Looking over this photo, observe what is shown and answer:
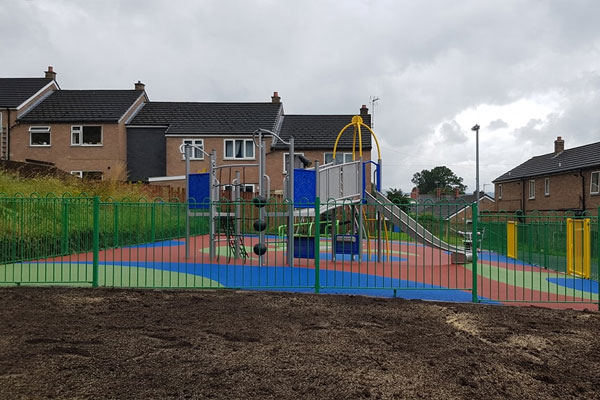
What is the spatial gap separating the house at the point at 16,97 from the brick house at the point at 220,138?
6.87m

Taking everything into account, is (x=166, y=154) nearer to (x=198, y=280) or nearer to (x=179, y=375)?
(x=198, y=280)

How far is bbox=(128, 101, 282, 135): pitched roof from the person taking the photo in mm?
34562

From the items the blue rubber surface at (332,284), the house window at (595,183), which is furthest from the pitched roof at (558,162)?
the blue rubber surface at (332,284)

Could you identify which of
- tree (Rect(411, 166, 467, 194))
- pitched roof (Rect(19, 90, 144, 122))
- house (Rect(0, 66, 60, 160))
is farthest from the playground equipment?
tree (Rect(411, 166, 467, 194))

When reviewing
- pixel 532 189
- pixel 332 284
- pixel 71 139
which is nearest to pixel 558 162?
pixel 532 189

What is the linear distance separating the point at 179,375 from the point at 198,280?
5900 millimetres

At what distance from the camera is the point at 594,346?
632 cm

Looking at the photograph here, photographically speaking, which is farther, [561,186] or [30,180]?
[561,186]

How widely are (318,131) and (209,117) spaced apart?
304 inches

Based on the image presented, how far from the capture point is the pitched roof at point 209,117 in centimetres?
3456

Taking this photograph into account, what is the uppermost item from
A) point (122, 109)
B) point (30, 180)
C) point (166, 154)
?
point (122, 109)

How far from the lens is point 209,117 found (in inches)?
1420

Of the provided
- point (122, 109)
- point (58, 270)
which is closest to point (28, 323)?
point (58, 270)

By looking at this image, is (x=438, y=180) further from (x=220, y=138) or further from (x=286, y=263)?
(x=286, y=263)
